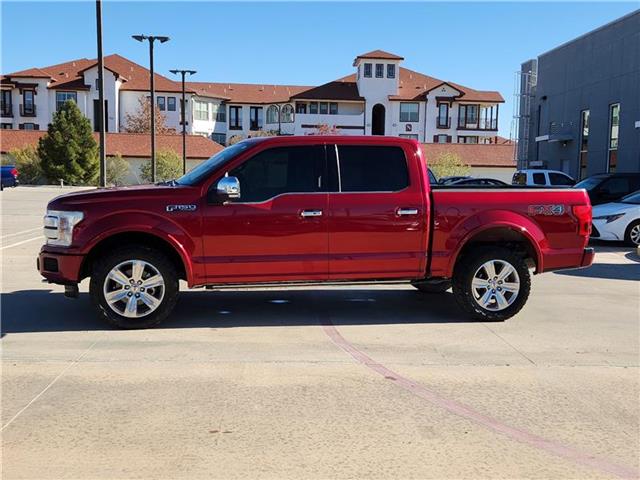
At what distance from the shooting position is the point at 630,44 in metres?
24.8

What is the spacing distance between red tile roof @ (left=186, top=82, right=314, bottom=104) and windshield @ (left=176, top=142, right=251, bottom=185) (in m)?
71.3

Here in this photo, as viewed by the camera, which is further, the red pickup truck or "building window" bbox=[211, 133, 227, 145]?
"building window" bbox=[211, 133, 227, 145]

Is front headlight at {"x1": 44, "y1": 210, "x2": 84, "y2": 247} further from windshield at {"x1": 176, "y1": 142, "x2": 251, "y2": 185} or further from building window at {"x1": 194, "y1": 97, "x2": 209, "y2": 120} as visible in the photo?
building window at {"x1": 194, "y1": 97, "x2": 209, "y2": 120}

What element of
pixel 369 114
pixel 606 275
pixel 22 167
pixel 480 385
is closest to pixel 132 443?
pixel 480 385

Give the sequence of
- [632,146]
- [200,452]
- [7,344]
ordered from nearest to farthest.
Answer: [200,452] < [7,344] < [632,146]

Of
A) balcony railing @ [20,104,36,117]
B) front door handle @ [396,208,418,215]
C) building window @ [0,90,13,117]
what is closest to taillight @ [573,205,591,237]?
front door handle @ [396,208,418,215]

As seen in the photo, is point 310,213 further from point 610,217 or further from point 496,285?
point 610,217

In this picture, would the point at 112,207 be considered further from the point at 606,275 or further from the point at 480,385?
the point at 606,275

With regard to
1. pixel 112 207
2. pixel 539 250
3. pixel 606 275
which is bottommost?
pixel 606 275

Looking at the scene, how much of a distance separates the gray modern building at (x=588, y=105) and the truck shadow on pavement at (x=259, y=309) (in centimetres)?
1963

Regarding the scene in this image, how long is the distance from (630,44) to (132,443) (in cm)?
2650

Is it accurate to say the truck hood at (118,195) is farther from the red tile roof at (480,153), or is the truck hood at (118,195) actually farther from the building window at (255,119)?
the building window at (255,119)

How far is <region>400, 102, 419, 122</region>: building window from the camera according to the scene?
73.9 meters

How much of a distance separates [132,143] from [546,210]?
54.3 m
